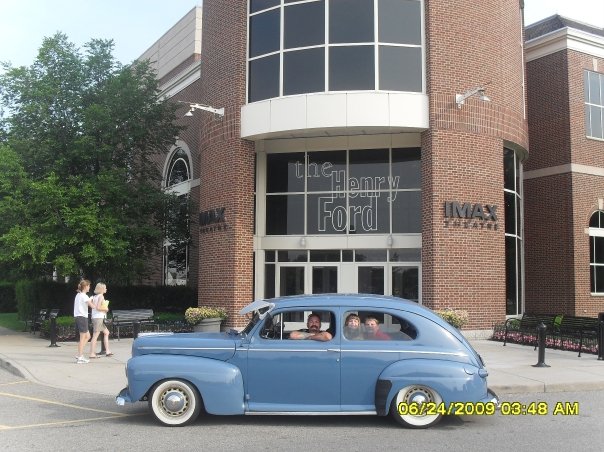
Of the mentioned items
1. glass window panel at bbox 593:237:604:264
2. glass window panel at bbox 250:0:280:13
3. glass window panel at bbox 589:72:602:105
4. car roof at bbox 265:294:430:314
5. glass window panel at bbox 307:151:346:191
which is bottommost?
car roof at bbox 265:294:430:314

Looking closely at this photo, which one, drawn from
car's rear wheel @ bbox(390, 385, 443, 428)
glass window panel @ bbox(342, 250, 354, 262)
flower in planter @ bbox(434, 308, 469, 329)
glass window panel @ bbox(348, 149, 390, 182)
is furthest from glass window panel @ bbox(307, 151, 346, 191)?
car's rear wheel @ bbox(390, 385, 443, 428)

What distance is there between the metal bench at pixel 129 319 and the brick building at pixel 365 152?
191 cm

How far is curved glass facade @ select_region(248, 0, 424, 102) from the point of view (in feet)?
56.6

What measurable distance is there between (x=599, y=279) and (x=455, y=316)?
9.83m

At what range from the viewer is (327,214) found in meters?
19.3

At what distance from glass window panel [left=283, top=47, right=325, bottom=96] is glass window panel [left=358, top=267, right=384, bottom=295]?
5.51 meters

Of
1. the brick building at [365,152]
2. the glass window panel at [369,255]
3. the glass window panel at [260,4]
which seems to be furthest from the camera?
the glass window panel at [369,255]

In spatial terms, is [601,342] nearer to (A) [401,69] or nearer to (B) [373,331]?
(B) [373,331]

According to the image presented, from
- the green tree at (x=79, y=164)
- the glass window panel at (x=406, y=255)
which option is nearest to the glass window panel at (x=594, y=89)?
the glass window panel at (x=406, y=255)

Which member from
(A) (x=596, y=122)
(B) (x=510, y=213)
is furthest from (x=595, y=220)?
(B) (x=510, y=213)

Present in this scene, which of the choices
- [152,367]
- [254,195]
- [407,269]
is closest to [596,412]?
[152,367]

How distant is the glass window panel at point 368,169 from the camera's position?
19031 millimetres

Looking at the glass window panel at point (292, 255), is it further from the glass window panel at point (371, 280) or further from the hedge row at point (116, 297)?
the hedge row at point (116, 297)

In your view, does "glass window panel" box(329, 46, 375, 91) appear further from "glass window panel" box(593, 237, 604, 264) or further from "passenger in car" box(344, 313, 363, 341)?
"glass window panel" box(593, 237, 604, 264)
